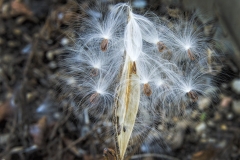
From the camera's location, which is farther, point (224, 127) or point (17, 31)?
point (17, 31)

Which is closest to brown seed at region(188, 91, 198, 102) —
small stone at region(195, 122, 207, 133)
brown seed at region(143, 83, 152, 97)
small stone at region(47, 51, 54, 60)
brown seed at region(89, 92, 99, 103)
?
brown seed at region(143, 83, 152, 97)

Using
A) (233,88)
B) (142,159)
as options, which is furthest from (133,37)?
(233,88)

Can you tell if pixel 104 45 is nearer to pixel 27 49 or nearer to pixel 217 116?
pixel 217 116

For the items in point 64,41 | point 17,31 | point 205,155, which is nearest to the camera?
point 205,155

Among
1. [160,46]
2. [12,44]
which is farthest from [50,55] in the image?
[160,46]

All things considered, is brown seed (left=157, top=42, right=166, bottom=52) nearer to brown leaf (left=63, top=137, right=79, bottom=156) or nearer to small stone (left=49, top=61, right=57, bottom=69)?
brown leaf (left=63, top=137, right=79, bottom=156)

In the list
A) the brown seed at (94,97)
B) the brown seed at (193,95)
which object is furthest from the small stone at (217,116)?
the brown seed at (94,97)

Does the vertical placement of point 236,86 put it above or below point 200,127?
above

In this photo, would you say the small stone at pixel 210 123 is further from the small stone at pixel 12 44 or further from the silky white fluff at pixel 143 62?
the small stone at pixel 12 44

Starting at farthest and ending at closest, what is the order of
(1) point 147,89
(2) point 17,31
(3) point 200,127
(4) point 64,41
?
(2) point 17,31
(4) point 64,41
(3) point 200,127
(1) point 147,89

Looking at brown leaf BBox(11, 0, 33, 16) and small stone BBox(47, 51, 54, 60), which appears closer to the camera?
small stone BBox(47, 51, 54, 60)
